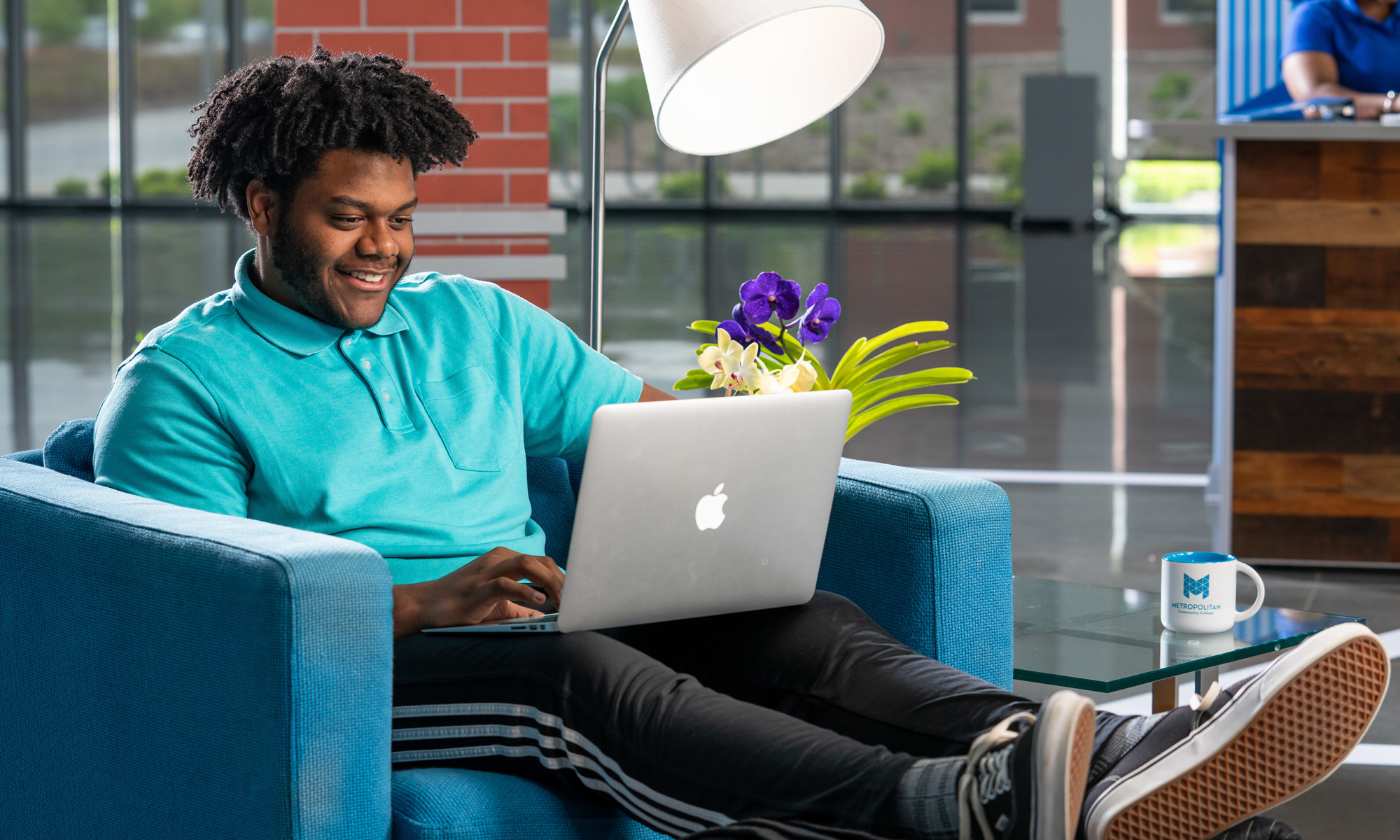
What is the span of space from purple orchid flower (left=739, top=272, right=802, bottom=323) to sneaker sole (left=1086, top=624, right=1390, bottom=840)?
29.9 inches

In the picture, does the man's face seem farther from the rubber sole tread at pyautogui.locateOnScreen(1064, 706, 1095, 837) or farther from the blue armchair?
the rubber sole tread at pyautogui.locateOnScreen(1064, 706, 1095, 837)

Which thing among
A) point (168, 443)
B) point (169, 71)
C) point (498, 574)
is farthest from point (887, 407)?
point (169, 71)

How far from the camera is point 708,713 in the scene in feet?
4.65

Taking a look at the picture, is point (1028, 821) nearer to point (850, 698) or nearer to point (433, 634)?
point (850, 698)

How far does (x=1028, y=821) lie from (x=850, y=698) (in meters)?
0.32

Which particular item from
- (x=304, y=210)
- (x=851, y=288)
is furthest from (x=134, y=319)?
(x=304, y=210)

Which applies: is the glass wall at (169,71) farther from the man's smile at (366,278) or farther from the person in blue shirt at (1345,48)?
the man's smile at (366,278)

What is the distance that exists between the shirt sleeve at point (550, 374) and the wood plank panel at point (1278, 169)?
81.7 inches

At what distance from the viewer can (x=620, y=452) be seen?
4.68 feet

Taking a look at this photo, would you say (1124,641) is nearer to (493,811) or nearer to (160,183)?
(493,811)

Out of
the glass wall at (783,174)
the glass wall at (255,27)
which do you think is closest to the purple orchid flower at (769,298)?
the glass wall at (783,174)

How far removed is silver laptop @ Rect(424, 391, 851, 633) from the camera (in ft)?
4.71

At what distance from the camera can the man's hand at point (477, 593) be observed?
156cm

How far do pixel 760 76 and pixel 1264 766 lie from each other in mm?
998
